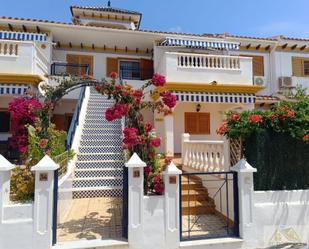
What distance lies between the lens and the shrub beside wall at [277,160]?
7.32m

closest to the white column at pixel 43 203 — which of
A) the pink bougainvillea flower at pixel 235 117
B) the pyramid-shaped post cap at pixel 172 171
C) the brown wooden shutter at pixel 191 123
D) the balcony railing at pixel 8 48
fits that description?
the pyramid-shaped post cap at pixel 172 171

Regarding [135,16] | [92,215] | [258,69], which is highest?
[135,16]

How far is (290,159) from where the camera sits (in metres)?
7.70

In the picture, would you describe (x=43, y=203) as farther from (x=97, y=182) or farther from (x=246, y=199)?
(x=246, y=199)

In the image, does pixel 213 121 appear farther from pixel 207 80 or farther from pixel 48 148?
pixel 48 148

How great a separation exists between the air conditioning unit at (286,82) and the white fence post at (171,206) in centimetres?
1803

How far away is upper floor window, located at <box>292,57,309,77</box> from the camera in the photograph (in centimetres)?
2161

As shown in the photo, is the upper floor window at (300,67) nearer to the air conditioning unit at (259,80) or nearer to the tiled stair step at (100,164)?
the air conditioning unit at (259,80)

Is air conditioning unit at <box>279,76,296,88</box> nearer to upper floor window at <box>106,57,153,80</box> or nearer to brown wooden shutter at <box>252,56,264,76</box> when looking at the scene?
brown wooden shutter at <box>252,56,264,76</box>

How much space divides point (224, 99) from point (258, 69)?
832 cm

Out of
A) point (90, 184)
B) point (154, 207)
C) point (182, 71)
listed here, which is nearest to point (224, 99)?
point (182, 71)

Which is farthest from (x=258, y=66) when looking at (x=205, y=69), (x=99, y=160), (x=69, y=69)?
(x=99, y=160)

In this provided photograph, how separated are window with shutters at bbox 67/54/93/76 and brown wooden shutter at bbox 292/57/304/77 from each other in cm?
1710

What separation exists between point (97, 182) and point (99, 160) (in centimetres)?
125
